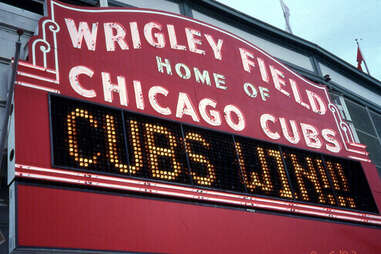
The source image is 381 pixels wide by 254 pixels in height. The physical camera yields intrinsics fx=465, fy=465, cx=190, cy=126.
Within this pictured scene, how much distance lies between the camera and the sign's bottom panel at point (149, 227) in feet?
19.5

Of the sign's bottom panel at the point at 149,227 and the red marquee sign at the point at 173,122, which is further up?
the red marquee sign at the point at 173,122

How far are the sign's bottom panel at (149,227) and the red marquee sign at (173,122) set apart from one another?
75 mm

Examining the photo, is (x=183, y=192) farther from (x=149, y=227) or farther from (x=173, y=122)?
(x=173, y=122)

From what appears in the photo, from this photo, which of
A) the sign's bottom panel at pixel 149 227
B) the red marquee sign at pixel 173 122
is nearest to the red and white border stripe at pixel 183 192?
the red marquee sign at pixel 173 122

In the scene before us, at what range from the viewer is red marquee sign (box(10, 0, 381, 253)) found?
6758mm

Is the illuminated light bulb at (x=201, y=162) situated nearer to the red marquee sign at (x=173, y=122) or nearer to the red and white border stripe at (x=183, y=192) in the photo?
the red marquee sign at (x=173, y=122)

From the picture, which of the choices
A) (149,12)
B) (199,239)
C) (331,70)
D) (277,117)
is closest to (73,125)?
(199,239)

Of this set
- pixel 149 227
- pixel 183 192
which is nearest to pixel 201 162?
pixel 183 192

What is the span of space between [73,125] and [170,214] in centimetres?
200

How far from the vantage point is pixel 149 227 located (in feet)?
22.5

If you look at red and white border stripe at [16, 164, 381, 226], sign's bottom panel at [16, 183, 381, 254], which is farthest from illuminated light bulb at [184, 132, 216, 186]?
sign's bottom panel at [16, 183, 381, 254]

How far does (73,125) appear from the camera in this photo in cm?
686

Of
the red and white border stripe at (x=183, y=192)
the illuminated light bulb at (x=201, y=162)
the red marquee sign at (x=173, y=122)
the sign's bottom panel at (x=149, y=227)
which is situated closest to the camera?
the sign's bottom panel at (x=149, y=227)

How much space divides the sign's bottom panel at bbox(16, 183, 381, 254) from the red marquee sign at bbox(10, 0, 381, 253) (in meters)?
0.08
